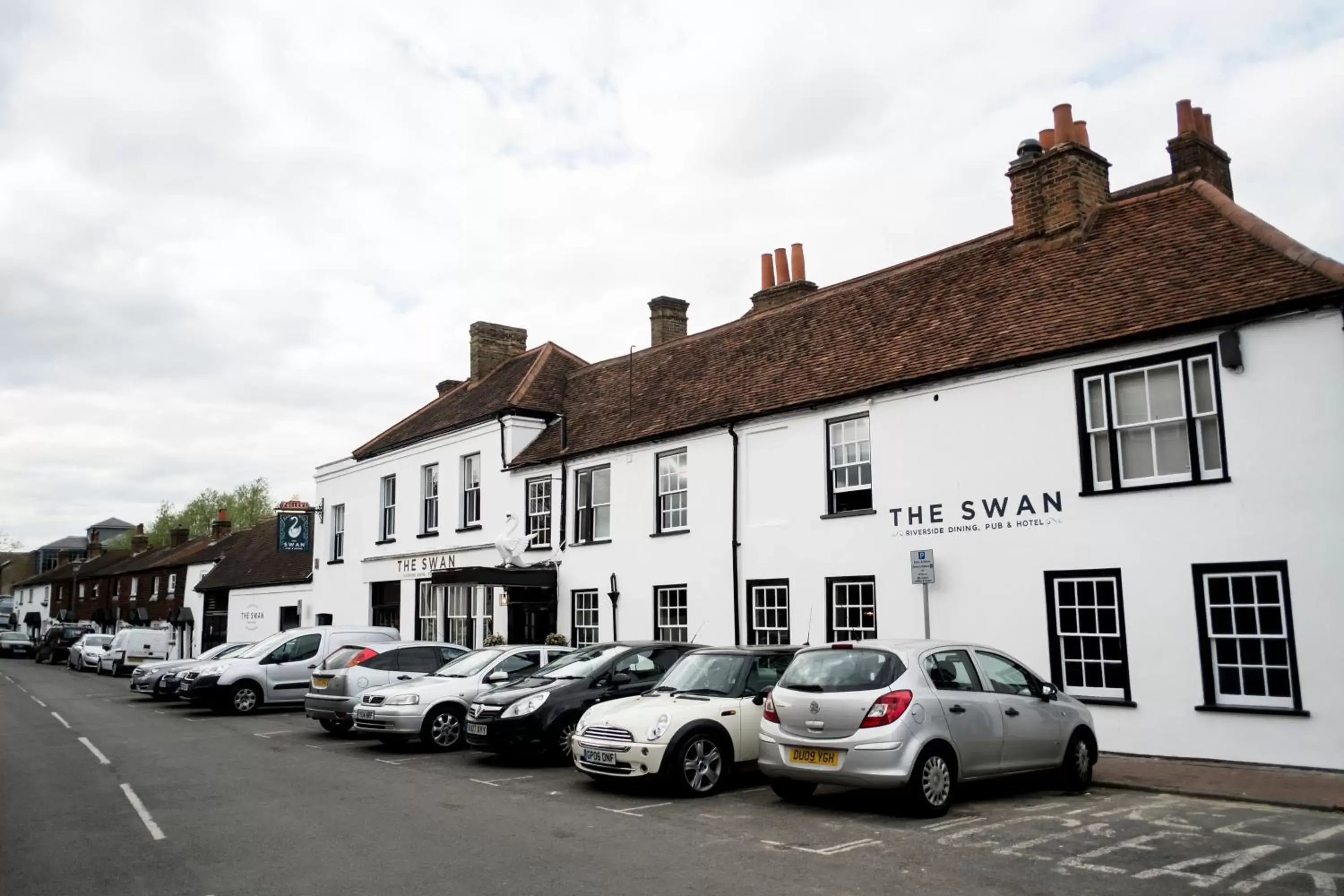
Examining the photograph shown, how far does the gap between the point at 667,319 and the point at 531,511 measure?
6602 millimetres

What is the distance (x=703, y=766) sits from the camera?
1063 centimetres

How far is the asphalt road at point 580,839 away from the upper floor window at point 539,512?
1050cm

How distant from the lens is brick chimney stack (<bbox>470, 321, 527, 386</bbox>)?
30.4m

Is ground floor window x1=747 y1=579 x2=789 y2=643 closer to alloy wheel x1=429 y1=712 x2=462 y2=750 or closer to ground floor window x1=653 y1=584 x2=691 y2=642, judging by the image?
ground floor window x1=653 y1=584 x2=691 y2=642

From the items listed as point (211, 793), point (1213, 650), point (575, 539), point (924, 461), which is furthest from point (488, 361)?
point (1213, 650)

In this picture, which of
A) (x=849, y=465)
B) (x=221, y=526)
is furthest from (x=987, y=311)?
(x=221, y=526)

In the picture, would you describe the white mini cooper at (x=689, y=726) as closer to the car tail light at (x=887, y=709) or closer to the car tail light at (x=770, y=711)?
the car tail light at (x=770, y=711)

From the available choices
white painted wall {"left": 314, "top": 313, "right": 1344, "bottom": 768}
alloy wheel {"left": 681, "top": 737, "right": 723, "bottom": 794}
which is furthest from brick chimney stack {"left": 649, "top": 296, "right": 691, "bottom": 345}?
alloy wheel {"left": 681, "top": 737, "right": 723, "bottom": 794}

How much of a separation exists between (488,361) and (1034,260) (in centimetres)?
1802

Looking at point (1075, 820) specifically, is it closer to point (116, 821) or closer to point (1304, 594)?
point (1304, 594)

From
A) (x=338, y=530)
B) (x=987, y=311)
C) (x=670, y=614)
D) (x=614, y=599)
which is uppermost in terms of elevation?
(x=987, y=311)

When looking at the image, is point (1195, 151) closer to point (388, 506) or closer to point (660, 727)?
point (660, 727)

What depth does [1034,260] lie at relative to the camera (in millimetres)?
16359

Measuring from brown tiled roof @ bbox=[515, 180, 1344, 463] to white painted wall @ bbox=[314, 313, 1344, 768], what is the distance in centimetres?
37
